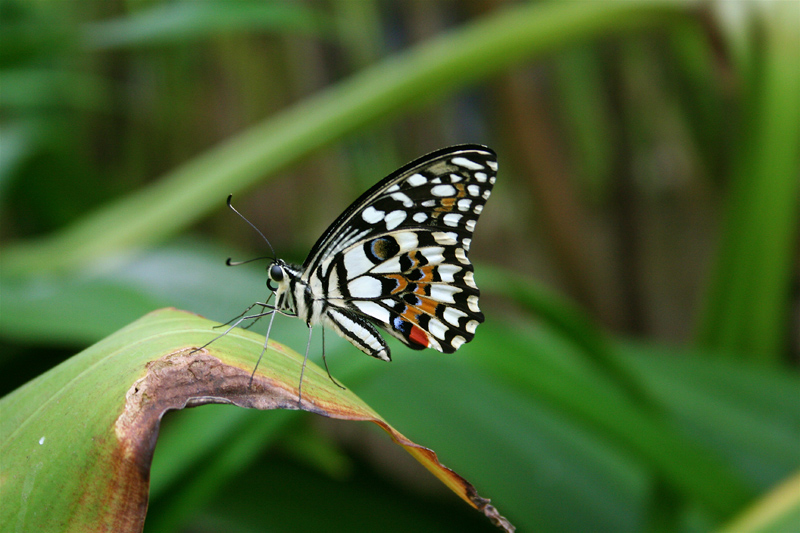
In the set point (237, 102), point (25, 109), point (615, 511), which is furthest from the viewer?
point (237, 102)

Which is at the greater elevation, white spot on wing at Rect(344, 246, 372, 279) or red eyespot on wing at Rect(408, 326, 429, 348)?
white spot on wing at Rect(344, 246, 372, 279)

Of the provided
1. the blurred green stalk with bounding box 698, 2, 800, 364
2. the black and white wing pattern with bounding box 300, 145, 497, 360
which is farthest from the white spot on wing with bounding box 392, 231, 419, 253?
the blurred green stalk with bounding box 698, 2, 800, 364

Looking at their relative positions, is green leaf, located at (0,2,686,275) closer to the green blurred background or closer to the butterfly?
the green blurred background

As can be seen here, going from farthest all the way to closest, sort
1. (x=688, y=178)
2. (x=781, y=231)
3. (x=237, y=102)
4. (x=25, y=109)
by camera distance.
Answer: (x=237, y=102), (x=688, y=178), (x=25, y=109), (x=781, y=231)

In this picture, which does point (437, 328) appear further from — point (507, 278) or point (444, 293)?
point (507, 278)

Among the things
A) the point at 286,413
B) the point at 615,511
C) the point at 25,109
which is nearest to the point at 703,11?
the point at 615,511

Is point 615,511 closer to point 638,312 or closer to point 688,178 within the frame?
point 638,312

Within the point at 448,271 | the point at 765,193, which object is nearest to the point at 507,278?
the point at 448,271
